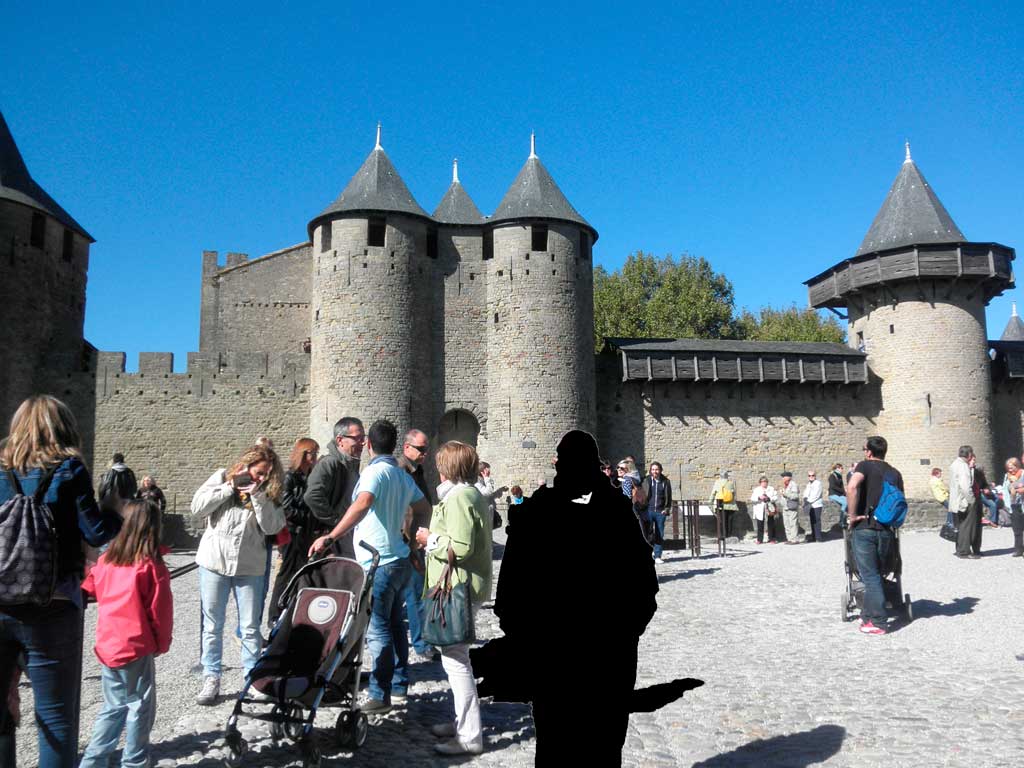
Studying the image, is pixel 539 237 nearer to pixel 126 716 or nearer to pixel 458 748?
pixel 458 748

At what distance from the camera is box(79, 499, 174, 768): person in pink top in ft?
12.4

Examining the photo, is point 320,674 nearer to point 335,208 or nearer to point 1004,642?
point 1004,642

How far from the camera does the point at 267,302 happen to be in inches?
1060

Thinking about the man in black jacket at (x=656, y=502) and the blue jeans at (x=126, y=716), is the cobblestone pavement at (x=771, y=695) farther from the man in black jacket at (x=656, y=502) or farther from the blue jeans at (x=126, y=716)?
the man in black jacket at (x=656, y=502)

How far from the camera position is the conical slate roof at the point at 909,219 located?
25.4 m

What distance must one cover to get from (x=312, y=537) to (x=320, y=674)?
1.86m

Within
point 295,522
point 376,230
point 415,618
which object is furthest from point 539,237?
point 295,522

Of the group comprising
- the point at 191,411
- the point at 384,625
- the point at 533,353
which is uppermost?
the point at 533,353

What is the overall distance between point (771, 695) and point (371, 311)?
1777cm

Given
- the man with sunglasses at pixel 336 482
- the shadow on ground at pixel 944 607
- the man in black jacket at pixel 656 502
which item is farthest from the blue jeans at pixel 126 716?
the man in black jacket at pixel 656 502

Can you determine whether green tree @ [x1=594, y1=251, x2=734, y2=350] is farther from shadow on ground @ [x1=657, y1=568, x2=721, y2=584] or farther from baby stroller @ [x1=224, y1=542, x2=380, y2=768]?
baby stroller @ [x1=224, y1=542, x2=380, y2=768]

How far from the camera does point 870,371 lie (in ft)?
85.8

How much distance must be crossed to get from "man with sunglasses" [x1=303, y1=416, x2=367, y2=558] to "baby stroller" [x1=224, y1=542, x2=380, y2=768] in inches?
34.7

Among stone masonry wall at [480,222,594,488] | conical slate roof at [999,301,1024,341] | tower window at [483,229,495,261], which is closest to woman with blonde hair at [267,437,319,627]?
stone masonry wall at [480,222,594,488]
